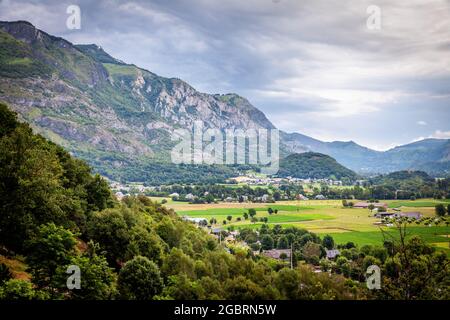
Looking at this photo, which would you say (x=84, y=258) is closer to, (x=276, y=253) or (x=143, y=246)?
(x=143, y=246)

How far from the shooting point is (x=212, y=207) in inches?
5714

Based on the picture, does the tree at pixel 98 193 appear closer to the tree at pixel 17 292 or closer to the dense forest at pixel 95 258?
the dense forest at pixel 95 258

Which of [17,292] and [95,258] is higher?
[95,258]

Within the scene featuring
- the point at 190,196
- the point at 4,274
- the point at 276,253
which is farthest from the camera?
the point at 190,196

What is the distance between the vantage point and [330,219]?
371ft

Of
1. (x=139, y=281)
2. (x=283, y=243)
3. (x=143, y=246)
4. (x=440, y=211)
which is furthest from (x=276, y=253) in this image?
(x=440, y=211)

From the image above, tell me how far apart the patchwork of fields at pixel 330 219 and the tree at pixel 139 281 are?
54133mm

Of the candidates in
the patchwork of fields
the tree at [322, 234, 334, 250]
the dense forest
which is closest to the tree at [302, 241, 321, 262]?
the tree at [322, 234, 334, 250]

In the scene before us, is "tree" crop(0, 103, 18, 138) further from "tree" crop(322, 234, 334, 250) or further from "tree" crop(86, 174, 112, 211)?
"tree" crop(322, 234, 334, 250)

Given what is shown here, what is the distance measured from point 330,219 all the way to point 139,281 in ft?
295

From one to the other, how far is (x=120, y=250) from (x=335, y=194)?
148056mm

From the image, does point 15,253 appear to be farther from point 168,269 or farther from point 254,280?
point 254,280

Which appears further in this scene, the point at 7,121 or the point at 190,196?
the point at 190,196
